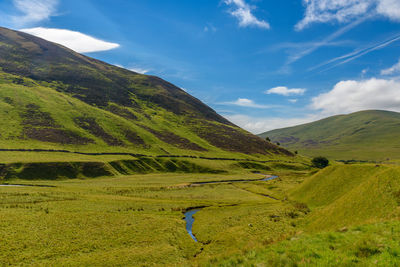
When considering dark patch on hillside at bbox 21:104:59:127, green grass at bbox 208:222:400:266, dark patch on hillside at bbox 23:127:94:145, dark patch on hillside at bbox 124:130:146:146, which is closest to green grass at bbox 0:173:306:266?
green grass at bbox 208:222:400:266

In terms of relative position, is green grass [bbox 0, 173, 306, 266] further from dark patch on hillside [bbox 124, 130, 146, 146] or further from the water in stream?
dark patch on hillside [bbox 124, 130, 146, 146]

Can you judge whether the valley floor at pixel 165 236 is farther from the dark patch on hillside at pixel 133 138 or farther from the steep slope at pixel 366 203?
the dark patch on hillside at pixel 133 138

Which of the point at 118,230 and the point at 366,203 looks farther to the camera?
the point at 118,230

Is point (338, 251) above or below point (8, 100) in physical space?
below

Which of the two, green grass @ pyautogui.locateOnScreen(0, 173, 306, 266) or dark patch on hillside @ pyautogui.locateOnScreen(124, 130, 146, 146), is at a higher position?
dark patch on hillside @ pyautogui.locateOnScreen(124, 130, 146, 146)

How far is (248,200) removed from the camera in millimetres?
68188

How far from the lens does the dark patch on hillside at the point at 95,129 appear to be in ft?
560

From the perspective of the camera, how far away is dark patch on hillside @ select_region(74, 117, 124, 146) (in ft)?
560

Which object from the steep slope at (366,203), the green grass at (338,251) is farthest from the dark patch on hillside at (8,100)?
the green grass at (338,251)

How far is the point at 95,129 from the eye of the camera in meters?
182

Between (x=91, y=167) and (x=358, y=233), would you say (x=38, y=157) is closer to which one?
(x=91, y=167)

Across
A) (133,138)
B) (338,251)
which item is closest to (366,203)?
(338,251)

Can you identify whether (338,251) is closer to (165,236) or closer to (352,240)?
(352,240)

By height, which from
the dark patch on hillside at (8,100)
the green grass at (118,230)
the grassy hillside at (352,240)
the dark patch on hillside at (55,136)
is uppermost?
the dark patch on hillside at (8,100)
